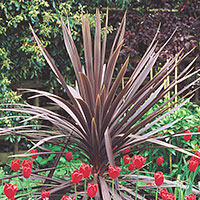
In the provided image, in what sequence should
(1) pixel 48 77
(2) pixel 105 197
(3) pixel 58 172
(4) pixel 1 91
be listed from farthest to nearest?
(1) pixel 48 77
(4) pixel 1 91
(3) pixel 58 172
(2) pixel 105 197

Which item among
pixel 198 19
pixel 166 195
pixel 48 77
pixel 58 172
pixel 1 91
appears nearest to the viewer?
pixel 166 195

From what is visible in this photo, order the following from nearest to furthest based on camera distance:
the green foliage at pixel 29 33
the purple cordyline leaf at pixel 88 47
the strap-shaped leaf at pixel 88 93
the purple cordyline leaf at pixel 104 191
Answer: the purple cordyline leaf at pixel 104 191
the strap-shaped leaf at pixel 88 93
the purple cordyline leaf at pixel 88 47
the green foliage at pixel 29 33

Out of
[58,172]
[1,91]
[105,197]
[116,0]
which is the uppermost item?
[116,0]

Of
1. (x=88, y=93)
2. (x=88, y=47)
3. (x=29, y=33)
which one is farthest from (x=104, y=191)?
(x=29, y=33)

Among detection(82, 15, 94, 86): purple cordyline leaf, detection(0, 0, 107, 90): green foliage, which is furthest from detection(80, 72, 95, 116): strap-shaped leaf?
detection(0, 0, 107, 90): green foliage

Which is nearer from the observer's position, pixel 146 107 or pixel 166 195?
pixel 166 195

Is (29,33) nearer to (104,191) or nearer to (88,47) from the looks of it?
(88,47)

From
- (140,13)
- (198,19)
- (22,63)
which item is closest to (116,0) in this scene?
(140,13)

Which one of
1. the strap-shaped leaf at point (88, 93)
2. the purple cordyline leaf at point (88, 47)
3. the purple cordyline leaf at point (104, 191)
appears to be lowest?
the purple cordyline leaf at point (104, 191)

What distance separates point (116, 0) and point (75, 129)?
212 centimetres

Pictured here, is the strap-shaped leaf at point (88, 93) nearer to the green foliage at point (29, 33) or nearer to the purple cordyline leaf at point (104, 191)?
the purple cordyline leaf at point (104, 191)

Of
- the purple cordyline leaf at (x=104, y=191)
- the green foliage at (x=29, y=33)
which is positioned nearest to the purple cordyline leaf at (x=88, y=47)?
the purple cordyline leaf at (x=104, y=191)

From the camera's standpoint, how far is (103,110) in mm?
1406

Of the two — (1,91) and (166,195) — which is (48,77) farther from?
(166,195)
